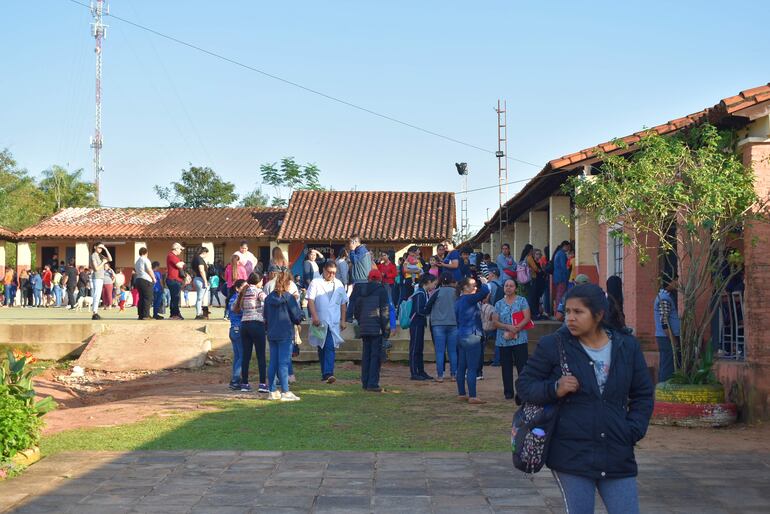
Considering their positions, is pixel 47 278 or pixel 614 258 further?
pixel 47 278

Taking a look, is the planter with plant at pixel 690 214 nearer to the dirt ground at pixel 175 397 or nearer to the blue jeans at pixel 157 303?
the dirt ground at pixel 175 397

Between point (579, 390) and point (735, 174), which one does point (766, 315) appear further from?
point (579, 390)

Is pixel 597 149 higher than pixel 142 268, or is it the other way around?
pixel 597 149

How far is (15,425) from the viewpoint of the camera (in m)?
7.92

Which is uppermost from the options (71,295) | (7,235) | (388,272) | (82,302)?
(7,235)

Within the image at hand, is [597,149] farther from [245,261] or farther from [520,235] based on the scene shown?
[520,235]

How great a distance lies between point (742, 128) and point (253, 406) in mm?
6985

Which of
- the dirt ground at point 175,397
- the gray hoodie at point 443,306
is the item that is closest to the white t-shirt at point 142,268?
the dirt ground at point 175,397

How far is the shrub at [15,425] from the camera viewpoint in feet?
25.6

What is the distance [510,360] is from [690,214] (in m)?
3.28

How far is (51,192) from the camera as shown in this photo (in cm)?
Result: 6369

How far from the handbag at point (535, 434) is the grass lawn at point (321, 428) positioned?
456 centimetres

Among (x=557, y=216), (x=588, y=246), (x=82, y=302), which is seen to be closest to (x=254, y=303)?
(x=588, y=246)

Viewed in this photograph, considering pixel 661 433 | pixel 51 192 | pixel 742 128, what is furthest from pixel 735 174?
pixel 51 192
